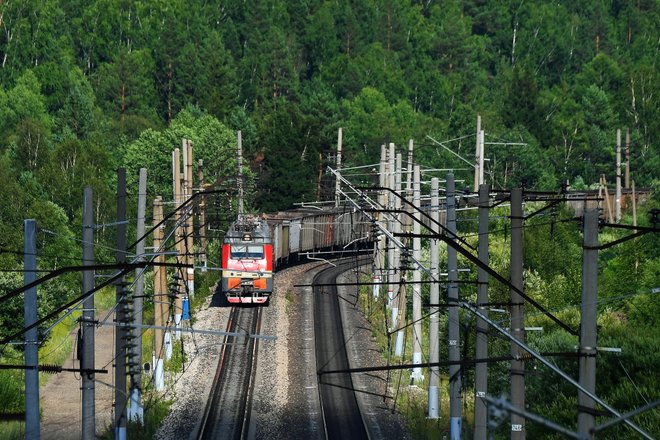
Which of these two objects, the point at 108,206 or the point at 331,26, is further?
the point at 331,26

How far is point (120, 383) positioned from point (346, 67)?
155356 mm

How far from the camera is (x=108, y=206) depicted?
88.2 meters

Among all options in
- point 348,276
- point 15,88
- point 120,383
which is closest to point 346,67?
point 15,88

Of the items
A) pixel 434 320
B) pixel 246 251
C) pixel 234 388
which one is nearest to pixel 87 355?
pixel 434 320

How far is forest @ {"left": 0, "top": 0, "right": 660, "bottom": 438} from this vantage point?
9881cm

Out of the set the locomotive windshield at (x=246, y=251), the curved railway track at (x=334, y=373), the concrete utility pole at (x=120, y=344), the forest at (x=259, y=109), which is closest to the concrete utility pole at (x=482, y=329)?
the curved railway track at (x=334, y=373)

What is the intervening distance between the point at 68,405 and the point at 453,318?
1666cm

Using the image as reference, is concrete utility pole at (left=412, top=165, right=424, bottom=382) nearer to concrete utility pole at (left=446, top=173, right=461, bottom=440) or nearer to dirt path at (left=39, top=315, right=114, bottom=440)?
concrete utility pole at (left=446, top=173, right=461, bottom=440)

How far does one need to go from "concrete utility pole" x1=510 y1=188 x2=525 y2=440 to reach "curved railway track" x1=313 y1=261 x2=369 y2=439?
3701 mm

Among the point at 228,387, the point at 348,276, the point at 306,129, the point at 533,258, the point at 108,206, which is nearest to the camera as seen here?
the point at 228,387

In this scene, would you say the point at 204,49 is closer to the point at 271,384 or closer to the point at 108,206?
the point at 108,206

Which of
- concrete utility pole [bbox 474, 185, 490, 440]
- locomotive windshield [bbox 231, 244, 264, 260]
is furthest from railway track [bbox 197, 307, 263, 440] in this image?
concrete utility pole [bbox 474, 185, 490, 440]

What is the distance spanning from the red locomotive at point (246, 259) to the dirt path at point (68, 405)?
6.71 metres

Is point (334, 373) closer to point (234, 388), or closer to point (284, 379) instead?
point (284, 379)
